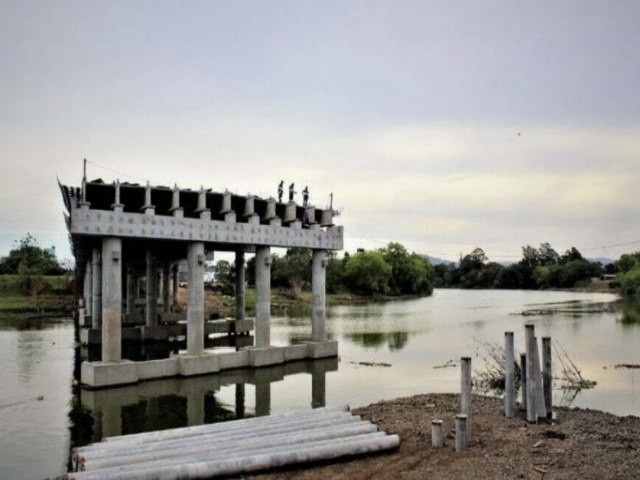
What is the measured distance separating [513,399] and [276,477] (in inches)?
323

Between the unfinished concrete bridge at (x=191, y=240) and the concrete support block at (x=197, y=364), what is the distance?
47mm

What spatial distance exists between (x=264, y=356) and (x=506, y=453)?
773 inches

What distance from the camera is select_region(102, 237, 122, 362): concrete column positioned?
27.0 m

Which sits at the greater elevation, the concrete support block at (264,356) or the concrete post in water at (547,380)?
the concrete post in water at (547,380)

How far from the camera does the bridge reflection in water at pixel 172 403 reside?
20922 millimetres

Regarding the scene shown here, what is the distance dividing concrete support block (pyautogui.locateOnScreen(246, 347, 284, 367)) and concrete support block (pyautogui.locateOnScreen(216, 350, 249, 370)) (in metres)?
0.26

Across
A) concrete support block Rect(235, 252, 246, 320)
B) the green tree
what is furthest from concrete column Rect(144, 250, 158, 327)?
the green tree

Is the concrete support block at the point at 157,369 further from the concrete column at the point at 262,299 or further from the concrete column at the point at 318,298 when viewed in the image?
the concrete column at the point at 318,298

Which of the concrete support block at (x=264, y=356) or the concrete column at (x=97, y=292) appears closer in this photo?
the concrete support block at (x=264, y=356)

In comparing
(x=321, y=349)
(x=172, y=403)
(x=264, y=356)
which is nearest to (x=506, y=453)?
(x=172, y=403)

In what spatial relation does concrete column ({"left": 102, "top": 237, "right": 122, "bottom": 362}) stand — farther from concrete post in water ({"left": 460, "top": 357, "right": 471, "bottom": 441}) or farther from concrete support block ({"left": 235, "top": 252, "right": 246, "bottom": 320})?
concrete support block ({"left": 235, "top": 252, "right": 246, "bottom": 320})

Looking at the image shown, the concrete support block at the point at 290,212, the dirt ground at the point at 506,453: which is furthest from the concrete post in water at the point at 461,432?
the concrete support block at the point at 290,212

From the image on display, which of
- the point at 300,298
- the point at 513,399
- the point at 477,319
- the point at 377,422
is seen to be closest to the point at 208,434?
the point at 377,422

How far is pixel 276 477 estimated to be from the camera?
12.9 meters
